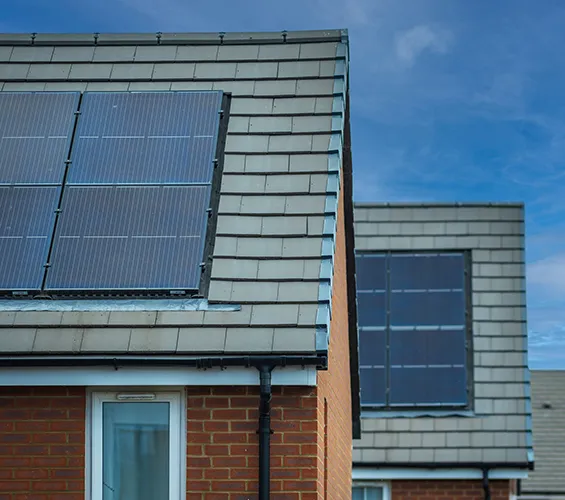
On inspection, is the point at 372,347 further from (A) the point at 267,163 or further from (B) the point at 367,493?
(A) the point at 267,163

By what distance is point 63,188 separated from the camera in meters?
12.1

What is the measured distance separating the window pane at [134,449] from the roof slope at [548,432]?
16941mm

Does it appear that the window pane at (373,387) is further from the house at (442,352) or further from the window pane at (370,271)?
the window pane at (370,271)

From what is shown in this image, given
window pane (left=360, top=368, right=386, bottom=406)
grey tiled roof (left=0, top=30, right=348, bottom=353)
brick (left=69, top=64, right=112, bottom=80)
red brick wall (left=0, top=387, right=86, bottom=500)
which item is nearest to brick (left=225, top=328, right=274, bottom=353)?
grey tiled roof (left=0, top=30, right=348, bottom=353)

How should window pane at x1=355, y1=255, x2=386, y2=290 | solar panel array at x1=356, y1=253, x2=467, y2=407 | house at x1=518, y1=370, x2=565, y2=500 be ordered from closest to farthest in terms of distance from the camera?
solar panel array at x1=356, y1=253, x2=467, y2=407 → window pane at x1=355, y1=255, x2=386, y2=290 → house at x1=518, y1=370, x2=565, y2=500

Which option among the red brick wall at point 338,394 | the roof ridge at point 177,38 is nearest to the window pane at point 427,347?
the red brick wall at point 338,394

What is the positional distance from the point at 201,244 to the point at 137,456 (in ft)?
6.36

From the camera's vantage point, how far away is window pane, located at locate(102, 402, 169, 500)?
1101 centimetres

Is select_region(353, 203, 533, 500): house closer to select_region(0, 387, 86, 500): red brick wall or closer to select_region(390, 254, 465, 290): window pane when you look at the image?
select_region(390, 254, 465, 290): window pane

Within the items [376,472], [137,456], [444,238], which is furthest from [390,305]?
[137,456]

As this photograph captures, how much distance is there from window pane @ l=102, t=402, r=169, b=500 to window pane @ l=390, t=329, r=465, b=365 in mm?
10823

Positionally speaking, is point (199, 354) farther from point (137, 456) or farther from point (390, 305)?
point (390, 305)

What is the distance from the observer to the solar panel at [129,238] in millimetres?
11352

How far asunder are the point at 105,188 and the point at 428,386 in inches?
405
